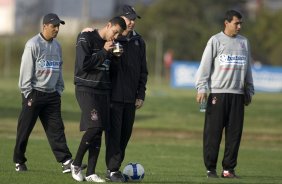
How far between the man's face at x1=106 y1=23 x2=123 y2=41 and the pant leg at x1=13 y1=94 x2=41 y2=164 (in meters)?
2.38

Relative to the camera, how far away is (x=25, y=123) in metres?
14.5

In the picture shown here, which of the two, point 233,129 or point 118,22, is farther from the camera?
point 233,129

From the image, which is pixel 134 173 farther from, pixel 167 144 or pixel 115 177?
pixel 167 144

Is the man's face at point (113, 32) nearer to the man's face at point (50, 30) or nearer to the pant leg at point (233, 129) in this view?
the man's face at point (50, 30)

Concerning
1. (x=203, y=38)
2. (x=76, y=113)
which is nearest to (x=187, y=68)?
(x=203, y=38)

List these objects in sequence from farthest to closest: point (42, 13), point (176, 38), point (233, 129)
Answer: point (42, 13) → point (176, 38) → point (233, 129)

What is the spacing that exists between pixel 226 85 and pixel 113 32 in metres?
2.85

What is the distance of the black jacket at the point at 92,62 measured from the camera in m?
12.4

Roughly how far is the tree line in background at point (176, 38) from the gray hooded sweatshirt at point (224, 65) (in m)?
50.5

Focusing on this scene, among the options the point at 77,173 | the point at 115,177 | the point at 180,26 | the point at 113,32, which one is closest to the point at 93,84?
the point at 113,32

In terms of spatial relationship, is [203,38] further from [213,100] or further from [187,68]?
[213,100]

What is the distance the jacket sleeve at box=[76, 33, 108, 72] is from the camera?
12422 millimetres

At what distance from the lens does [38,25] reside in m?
86.7

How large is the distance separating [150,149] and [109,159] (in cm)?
772
